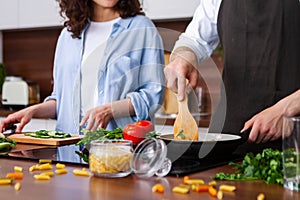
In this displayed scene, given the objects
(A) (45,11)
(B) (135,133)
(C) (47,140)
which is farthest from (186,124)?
(A) (45,11)

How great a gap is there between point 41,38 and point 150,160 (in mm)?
3048

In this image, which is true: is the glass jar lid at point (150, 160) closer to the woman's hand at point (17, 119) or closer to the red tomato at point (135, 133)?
the red tomato at point (135, 133)

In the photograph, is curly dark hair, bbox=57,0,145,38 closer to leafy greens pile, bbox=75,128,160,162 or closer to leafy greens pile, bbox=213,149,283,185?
leafy greens pile, bbox=75,128,160,162

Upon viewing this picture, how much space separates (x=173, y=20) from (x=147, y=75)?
1.30 metres

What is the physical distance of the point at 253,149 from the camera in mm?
1611

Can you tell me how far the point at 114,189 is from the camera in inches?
41.6

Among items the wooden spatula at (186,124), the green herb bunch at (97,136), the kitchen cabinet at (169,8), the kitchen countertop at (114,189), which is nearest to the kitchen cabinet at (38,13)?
the kitchen cabinet at (169,8)

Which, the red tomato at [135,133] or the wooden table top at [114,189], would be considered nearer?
the wooden table top at [114,189]

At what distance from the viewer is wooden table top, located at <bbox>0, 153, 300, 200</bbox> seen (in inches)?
39.3

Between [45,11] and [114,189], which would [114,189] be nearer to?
[114,189]

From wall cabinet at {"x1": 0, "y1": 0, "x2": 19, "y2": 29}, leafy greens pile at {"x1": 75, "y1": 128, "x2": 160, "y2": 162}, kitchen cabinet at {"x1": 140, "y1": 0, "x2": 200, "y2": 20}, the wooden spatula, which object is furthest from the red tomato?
wall cabinet at {"x1": 0, "y1": 0, "x2": 19, "y2": 29}

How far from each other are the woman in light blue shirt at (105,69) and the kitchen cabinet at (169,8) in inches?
33.2

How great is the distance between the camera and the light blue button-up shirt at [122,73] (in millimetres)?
2135

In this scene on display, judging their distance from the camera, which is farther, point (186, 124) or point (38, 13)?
point (38, 13)
